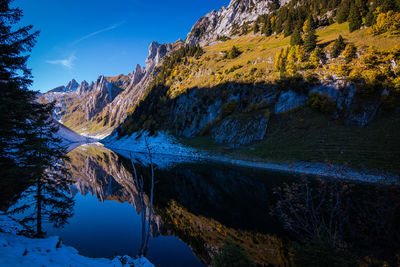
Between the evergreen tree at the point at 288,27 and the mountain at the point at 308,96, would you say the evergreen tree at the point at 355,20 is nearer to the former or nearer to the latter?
the mountain at the point at 308,96

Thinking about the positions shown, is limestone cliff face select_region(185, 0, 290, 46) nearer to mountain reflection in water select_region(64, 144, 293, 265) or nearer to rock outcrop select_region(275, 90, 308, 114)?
rock outcrop select_region(275, 90, 308, 114)

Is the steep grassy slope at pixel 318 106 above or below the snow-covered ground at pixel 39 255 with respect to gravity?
above

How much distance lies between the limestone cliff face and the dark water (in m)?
141

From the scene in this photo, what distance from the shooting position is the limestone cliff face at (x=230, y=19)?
126500mm

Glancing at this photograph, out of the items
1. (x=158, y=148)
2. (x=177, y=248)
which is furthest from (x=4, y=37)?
(x=158, y=148)

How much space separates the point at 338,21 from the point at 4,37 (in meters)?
88.4

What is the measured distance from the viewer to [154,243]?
11.6m

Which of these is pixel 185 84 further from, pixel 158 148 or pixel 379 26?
pixel 379 26

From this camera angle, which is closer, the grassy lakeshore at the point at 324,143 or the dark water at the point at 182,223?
the dark water at the point at 182,223

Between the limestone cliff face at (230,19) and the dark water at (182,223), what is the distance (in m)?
141

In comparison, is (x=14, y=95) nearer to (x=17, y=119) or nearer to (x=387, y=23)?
(x=17, y=119)

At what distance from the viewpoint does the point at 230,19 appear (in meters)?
144

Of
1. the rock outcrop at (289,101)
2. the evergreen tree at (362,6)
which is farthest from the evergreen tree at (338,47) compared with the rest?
the evergreen tree at (362,6)

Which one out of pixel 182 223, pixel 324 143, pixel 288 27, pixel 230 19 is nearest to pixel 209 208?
pixel 182 223
